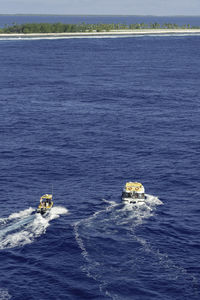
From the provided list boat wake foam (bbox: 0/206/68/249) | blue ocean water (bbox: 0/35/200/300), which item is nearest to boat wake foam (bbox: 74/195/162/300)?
blue ocean water (bbox: 0/35/200/300)

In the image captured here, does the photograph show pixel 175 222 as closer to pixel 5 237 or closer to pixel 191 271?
pixel 191 271

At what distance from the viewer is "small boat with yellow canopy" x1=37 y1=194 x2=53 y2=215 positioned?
341 ft

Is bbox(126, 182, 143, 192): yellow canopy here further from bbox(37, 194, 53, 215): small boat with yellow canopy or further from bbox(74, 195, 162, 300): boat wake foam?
bbox(37, 194, 53, 215): small boat with yellow canopy

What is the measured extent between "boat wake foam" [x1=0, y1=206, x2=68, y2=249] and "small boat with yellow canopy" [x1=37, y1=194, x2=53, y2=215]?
967 mm

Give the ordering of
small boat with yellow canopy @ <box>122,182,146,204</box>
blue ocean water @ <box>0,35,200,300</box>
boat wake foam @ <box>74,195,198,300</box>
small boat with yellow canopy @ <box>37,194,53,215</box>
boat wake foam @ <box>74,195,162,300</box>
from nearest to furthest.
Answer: blue ocean water @ <box>0,35,200,300</box>, boat wake foam @ <box>74,195,198,300</box>, boat wake foam @ <box>74,195,162,300</box>, small boat with yellow canopy @ <box>37,194,53,215</box>, small boat with yellow canopy @ <box>122,182,146,204</box>

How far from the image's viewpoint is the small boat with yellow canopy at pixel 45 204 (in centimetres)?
10406

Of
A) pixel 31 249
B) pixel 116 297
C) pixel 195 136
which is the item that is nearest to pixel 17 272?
pixel 31 249

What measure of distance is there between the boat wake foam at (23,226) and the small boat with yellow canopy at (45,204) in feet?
3.17

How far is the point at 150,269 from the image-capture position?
84.2 metres

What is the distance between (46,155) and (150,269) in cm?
6513

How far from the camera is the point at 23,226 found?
9856cm

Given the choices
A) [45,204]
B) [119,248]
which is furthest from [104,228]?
[45,204]

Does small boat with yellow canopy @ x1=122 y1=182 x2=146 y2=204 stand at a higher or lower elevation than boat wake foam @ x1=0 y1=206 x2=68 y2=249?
higher

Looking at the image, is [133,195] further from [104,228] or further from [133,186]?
[104,228]
